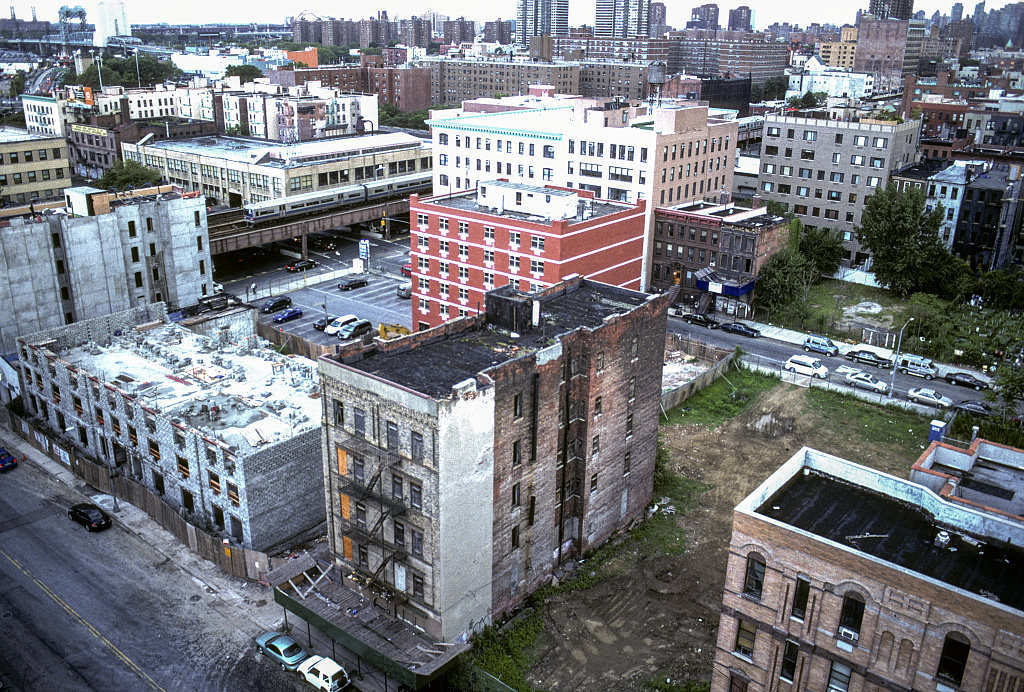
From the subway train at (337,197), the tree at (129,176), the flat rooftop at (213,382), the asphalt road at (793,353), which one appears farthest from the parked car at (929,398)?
the tree at (129,176)

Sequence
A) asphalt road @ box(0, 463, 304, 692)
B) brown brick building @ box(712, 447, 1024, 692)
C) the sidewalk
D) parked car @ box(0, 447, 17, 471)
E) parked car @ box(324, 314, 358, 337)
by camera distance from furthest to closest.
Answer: parked car @ box(324, 314, 358, 337)
parked car @ box(0, 447, 17, 471)
the sidewalk
asphalt road @ box(0, 463, 304, 692)
brown brick building @ box(712, 447, 1024, 692)

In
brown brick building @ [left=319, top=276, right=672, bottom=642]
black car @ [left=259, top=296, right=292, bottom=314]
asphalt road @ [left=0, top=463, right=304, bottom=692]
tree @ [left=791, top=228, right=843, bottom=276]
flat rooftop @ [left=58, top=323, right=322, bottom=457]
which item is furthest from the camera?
tree @ [left=791, top=228, right=843, bottom=276]

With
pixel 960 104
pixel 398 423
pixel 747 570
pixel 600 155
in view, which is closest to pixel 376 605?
pixel 398 423

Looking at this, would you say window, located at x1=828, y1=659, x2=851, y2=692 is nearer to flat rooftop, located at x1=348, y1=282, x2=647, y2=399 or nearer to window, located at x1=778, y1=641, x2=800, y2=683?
window, located at x1=778, y1=641, x2=800, y2=683

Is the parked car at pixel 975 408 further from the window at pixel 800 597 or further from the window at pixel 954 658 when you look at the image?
the window at pixel 954 658

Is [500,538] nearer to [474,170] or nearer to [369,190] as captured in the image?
[474,170]

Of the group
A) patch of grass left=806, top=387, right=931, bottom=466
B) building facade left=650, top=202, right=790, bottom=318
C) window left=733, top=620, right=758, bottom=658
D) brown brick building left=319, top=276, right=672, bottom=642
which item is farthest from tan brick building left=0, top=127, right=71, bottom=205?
window left=733, top=620, right=758, bottom=658

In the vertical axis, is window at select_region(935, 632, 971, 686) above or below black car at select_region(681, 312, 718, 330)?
above

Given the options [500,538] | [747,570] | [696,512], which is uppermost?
[747,570]
